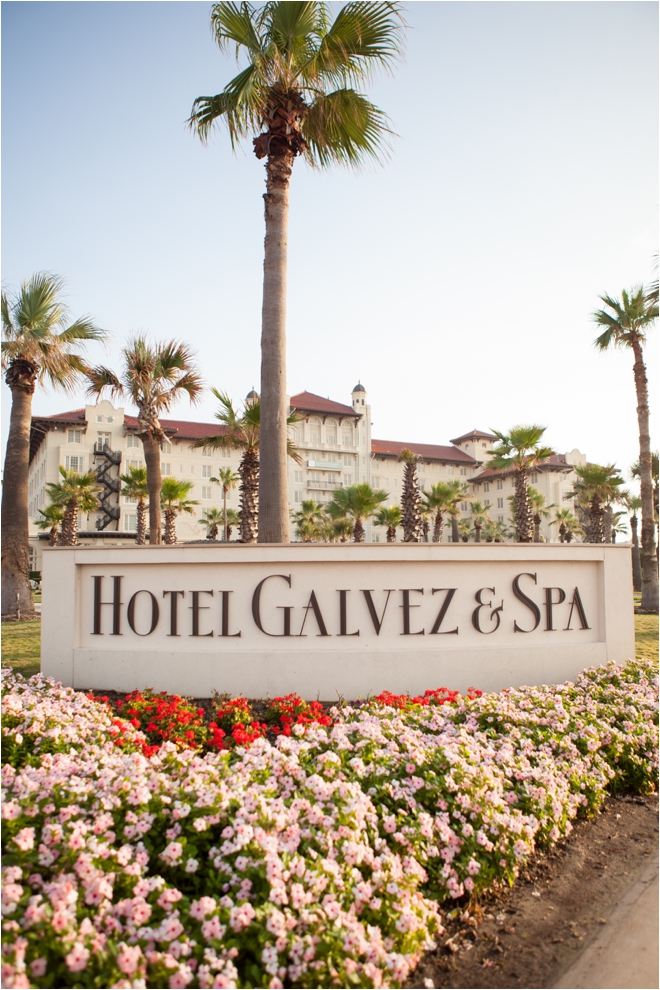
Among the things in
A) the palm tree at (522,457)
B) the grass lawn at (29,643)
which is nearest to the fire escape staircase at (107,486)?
the palm tree at (522,457)

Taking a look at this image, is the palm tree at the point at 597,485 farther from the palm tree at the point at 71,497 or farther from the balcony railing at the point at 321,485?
the balcony railing at the point at 321,485

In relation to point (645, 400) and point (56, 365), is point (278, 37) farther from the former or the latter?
point (645, 400)

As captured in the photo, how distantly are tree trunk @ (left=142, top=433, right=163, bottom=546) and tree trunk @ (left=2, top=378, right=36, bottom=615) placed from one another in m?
3.51

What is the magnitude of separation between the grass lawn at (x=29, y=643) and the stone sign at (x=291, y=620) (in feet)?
4.75

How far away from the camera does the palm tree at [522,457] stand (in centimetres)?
3344

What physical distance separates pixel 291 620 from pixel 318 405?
69832 mm

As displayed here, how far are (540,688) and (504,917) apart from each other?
3334mm

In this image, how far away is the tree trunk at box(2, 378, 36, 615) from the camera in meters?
17.1

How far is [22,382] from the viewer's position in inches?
704

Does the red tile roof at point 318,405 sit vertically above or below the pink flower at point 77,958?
above

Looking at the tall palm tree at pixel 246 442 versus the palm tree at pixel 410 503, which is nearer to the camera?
the tall palm tree at pixel 246 442

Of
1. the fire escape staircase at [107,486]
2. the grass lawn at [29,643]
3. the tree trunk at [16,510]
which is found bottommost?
the grass lawn at [29,643]

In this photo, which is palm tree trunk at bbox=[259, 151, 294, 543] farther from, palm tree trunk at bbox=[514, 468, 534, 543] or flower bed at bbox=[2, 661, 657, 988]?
palm tree trunk at bbox=[514, 468, 534, 543]

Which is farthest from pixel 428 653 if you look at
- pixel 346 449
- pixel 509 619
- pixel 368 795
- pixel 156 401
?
pixel 346 449
